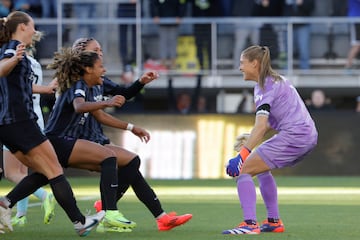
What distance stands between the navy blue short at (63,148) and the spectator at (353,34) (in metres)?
14.4

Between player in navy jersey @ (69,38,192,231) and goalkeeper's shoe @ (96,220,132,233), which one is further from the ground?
player in navy jersey @ (69,38,192,231)

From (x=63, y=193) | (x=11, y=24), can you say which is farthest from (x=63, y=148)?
→ (x=11, y=24)

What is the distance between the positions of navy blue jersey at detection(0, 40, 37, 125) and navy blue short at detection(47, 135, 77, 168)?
58 cm

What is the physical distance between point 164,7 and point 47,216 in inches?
518

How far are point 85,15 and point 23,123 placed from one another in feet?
48.3

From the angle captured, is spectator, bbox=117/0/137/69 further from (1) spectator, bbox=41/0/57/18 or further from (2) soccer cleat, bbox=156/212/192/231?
(2) soccer cleat, bbox=156/212/192/231

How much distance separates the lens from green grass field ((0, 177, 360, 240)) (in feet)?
35.0

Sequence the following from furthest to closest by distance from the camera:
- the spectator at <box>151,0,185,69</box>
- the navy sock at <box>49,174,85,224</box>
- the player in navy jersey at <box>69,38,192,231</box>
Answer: the spectator at <box>151,0,185,69</box>
the player in navy jersey at <box>69,38,192,231</box>
the navy sock at <box>49,174,85,224</box>

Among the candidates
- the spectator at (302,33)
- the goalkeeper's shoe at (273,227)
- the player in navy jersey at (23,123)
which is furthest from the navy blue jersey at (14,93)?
the spectator at (302,33)

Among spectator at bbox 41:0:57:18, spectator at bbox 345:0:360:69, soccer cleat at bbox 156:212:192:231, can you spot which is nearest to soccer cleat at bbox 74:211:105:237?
soccer cleat at bbox 156:212:192:231

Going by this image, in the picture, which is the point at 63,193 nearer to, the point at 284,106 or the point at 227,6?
the point at 284,106

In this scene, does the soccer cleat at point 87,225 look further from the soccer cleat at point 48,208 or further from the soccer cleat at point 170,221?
the soccer cleat at point 48,208

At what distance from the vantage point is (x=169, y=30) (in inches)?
943

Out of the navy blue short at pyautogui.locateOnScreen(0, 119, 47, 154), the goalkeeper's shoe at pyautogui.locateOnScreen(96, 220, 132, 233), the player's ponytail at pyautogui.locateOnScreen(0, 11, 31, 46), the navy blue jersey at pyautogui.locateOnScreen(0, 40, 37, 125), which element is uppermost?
the player's ponytail at pyautogui.locateOnScreen(0, 11, 31, 46)
